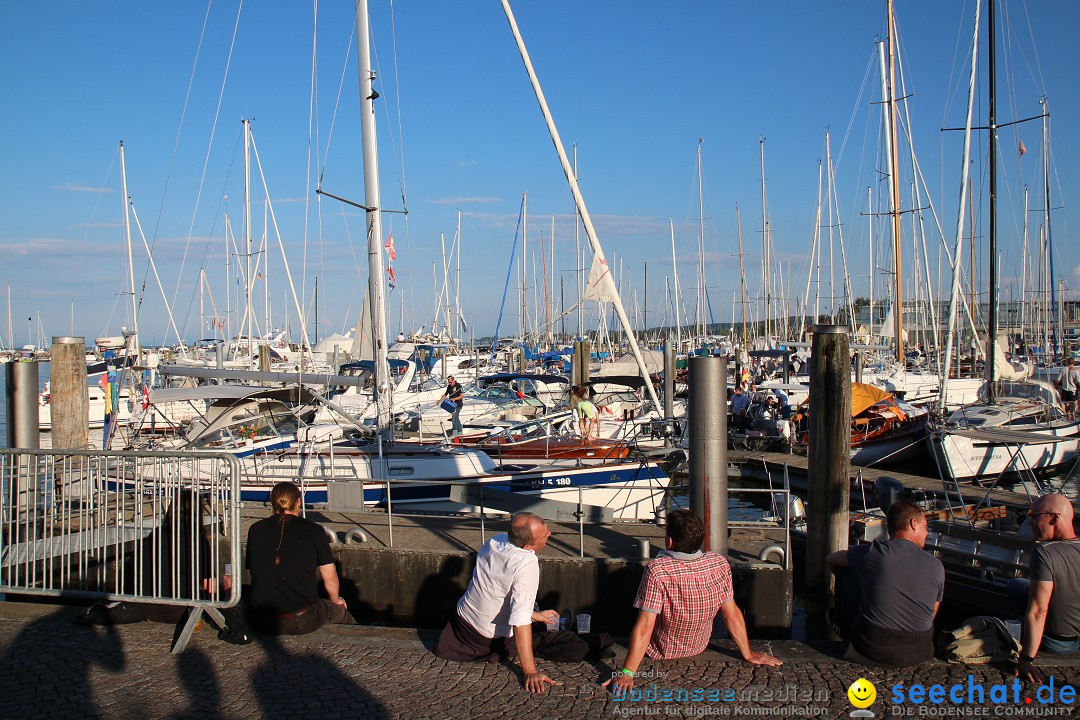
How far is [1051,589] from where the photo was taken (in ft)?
19.3

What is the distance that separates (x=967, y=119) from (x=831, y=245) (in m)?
23.4

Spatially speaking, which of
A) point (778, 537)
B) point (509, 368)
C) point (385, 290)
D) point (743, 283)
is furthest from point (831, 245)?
point (778, 537)

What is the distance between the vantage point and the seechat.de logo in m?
5.46

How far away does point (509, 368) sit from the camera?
43.2m

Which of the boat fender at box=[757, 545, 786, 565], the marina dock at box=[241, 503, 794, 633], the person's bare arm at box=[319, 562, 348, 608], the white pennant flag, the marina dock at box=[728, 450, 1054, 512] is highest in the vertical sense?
the white pennant flag

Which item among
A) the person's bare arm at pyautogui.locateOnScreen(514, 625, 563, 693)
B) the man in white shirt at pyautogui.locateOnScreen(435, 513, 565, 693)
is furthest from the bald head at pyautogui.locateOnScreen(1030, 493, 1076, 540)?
the person's bare arm at pyautogui.locateOnScreen(514, 625, 563, 693)

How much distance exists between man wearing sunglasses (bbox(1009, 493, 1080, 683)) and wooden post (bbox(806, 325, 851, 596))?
4.11m

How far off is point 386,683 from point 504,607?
39.5 inches

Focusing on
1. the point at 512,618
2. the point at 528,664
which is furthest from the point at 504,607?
the point at 528,664

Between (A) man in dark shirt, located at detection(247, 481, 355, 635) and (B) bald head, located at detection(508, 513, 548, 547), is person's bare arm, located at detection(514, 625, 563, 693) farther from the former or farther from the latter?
(A) man in dark shirt, located at detection(247, 481, 355, 635)

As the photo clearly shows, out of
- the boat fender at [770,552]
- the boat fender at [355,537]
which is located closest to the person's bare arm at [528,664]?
the boat fender at [770,552]

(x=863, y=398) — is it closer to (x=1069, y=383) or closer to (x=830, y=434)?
(x=830, y=434)

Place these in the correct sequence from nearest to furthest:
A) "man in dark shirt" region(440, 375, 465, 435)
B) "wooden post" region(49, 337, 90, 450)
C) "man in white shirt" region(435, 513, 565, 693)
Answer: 1. "man in white shirt" region(435, 513, 565, 693)
2. "wooden post" region(49, 337, 90, 450)
3. "man in dark shirt" region(440, 375, 465, 435)

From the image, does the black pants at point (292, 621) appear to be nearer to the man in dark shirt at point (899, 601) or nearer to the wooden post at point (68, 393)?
the man in dark shirt at point (899, 601)
